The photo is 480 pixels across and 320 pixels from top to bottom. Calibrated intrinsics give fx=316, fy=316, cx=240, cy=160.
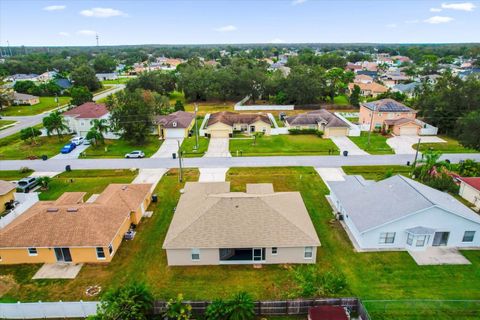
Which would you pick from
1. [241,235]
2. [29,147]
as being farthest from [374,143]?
[29,147]

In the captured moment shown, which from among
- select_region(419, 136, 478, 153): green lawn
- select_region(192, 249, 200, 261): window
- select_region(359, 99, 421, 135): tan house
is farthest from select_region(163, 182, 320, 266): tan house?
select_region(359, 99, 421, 135): tan house

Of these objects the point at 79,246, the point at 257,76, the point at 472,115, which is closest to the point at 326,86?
the point at 257,76

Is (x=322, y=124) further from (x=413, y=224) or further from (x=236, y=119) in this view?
(x=413, y=224)

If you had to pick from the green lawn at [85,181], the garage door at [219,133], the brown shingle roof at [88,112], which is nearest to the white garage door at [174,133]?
the garage door at [219,133]

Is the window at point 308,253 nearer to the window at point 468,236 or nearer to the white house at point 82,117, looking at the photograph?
the window at point 468,236

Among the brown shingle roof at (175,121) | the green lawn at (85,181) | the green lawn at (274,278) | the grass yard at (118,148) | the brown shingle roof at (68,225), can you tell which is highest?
the brown shingle roof at (175,121)

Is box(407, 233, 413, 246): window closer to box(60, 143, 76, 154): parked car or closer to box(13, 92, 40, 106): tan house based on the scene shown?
box(60, 143, 76, 154): parked car

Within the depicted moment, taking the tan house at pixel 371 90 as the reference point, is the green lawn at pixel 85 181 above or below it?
below

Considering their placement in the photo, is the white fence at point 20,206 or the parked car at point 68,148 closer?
the white fence at point 20,206
